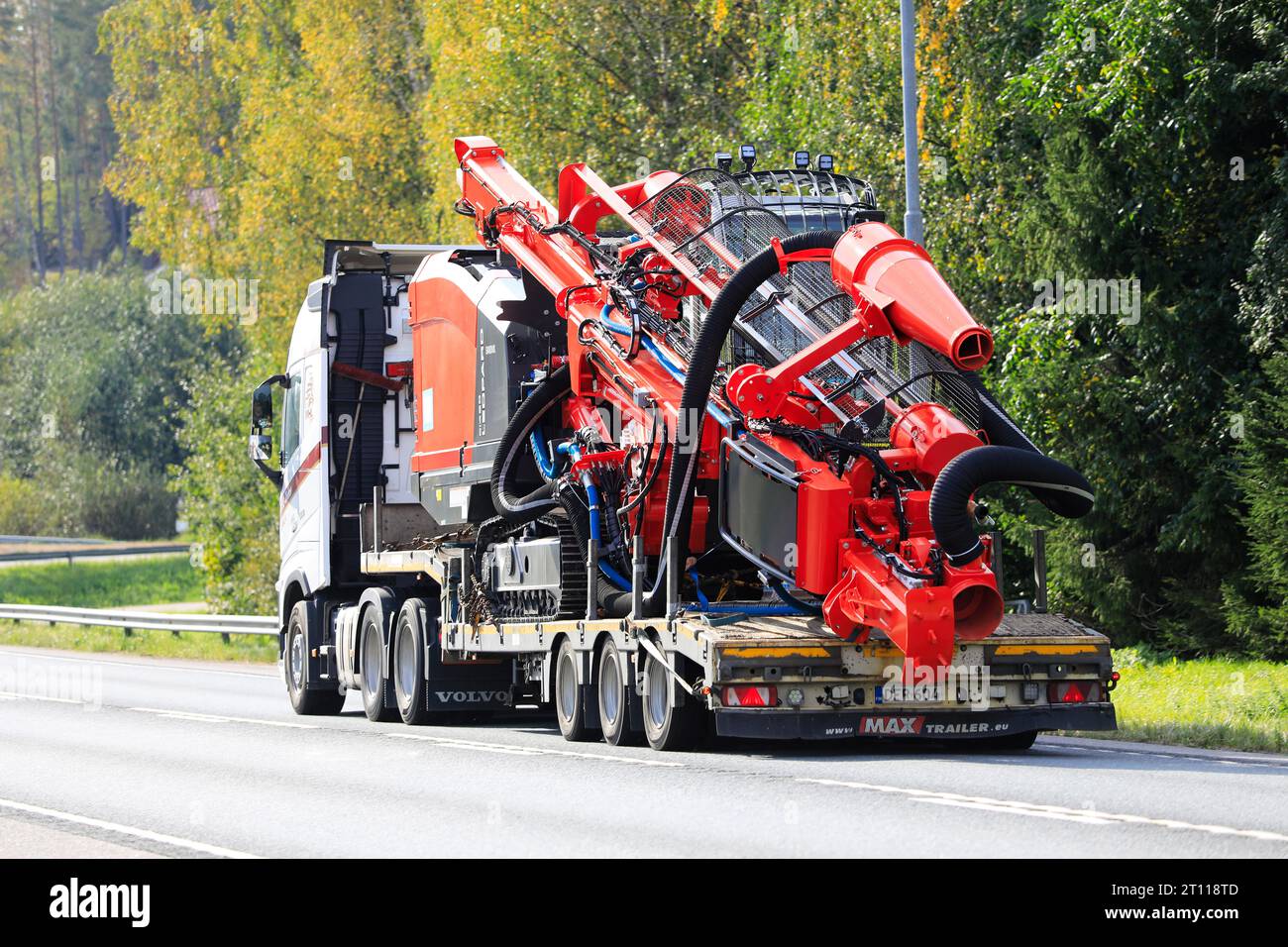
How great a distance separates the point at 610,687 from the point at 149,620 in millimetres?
24957

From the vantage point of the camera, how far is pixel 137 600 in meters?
62.9

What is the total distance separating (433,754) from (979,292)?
15822mm

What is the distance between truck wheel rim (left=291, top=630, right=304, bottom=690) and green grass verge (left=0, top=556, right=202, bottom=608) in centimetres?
3930

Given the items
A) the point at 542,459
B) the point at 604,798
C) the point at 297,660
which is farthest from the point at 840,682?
the point at 297,660

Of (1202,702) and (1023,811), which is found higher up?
(1023,811)

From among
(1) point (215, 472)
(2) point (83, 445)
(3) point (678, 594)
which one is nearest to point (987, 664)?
(3) point (678, 594)

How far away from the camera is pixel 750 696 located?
14.3 meters

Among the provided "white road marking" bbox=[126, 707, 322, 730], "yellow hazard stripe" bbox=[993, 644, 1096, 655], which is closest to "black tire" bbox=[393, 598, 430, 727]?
"white road marking" bbox=[126, 707, 322, 730]

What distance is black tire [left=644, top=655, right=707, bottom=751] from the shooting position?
15.2 m

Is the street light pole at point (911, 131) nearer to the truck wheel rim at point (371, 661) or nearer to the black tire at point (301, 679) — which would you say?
the truck wheel rim at point (371, 661)

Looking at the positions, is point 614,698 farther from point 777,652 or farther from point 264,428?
point 264,428

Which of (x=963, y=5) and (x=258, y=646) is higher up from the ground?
(x=963, y=5)

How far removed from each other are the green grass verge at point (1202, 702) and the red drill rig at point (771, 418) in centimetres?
256
